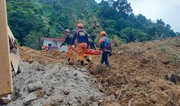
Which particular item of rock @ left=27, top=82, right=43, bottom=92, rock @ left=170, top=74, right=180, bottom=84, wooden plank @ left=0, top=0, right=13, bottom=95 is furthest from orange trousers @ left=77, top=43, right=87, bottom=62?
wooden plank @ left=0, top=0, right=13, bottom=95

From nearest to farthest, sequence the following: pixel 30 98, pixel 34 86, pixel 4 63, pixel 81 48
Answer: pixel 4 63 < pixel 30 98 < pixel 34 86 < pixel 81 48

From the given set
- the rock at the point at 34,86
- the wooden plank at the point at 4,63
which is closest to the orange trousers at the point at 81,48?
the rock at the point at 34,86

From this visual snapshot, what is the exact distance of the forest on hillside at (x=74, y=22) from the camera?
23547 mm

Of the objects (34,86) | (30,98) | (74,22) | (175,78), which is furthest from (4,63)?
(74,22)

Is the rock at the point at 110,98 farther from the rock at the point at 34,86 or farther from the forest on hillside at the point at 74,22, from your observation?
the forest on hillside at the point at 74,22

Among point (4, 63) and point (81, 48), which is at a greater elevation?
point (4, 63)

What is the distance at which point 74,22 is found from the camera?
28.2 meters

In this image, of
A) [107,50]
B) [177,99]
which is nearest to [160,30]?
[107,50]

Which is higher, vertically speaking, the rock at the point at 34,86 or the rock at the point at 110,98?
the rock at the point at 34,86

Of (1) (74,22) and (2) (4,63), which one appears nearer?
(2) (4,63)

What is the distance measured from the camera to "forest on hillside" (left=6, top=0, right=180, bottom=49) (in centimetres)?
Answer: 2355

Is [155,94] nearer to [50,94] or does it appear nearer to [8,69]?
[50,94]

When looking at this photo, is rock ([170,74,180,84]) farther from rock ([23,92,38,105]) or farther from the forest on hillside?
the forest on hillside

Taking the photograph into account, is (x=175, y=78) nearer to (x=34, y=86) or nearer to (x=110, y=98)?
(x=110, y=98)
